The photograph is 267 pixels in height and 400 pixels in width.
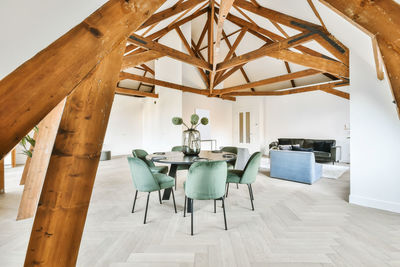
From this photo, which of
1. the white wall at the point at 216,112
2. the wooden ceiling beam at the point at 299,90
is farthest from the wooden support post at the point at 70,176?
the wooden ceiling beam at the point at 299,90

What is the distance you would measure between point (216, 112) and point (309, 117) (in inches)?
154

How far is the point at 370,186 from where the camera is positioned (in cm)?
273

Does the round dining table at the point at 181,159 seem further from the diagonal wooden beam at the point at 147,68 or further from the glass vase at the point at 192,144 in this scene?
the diagonal wooden beam at the point at 147,68

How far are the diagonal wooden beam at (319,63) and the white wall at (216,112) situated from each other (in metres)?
4.34

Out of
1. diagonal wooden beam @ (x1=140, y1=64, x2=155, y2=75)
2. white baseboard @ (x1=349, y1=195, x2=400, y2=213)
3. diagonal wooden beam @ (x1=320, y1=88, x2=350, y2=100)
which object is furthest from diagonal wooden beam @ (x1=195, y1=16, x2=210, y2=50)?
white baseboard @ (x1=349, y1=195, x2=400, y2=213)

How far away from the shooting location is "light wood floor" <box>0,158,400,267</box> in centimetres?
162

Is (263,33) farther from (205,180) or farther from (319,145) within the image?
(205,180)

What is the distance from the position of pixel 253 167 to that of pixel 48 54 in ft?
8.03

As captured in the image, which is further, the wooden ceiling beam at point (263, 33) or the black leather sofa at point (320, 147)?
the black leather sofa at point (320, 147)

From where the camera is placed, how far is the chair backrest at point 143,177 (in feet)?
7.36

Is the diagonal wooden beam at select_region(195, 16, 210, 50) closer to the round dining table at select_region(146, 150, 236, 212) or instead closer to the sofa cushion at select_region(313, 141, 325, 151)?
the sofa cushion at select_region(313, 141, 325, 151)

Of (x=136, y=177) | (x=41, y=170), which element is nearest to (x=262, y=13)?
(x=136, y=177)

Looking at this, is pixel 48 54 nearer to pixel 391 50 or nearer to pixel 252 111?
pixel 391 50

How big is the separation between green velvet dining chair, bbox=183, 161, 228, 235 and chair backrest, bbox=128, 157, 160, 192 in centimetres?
46
